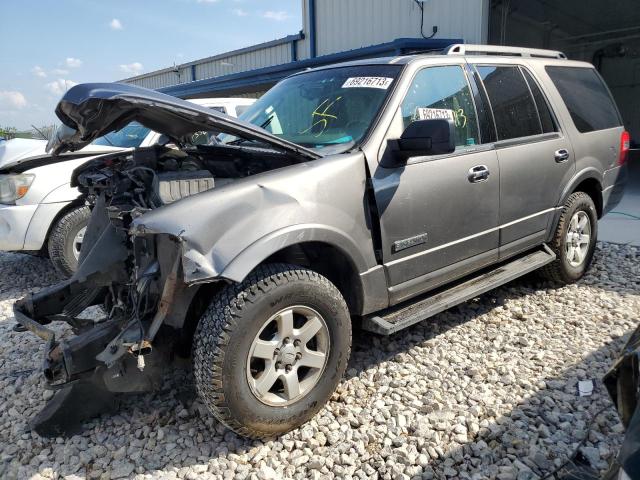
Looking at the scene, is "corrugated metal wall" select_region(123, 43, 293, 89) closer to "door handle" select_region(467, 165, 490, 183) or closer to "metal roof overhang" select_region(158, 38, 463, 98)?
"metal roof overhang" select_region(158, 38, 463, 98)

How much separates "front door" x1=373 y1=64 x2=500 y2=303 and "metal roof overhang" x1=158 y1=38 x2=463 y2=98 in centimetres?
650

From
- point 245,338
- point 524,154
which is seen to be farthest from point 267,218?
point 524,154

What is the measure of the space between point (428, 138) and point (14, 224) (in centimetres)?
409

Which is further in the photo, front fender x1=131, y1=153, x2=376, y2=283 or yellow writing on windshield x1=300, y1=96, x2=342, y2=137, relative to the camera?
yellow writing on windshield x1=300, y1=96, x2=342, y2=137

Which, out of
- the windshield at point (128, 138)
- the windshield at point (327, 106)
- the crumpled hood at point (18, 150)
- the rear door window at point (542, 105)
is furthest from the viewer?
the windshield at point (128, 138)

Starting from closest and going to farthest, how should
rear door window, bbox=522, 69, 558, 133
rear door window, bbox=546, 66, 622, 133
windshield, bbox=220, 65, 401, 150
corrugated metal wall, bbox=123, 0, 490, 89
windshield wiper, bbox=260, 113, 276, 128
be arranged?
windshield, bbox=220, 65, 401, 150 → windshield wiper, bbox=260, 113, 276, 128 → rear door window, bbox=522, 69, 558, 133 → rear door window, bbox=546, 66, 622, 133 → corrugated metal wall, bbox=123, 0, 490, 89

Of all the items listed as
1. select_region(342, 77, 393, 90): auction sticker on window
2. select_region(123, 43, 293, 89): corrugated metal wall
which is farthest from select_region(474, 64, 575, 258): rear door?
select_region(123, 43, 293, 89): corrugated metal wall

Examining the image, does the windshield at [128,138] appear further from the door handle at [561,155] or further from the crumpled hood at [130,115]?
the door handle at [561,155]

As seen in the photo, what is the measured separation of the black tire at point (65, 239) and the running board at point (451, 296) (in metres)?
3.37

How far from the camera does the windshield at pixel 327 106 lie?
10.6 ft

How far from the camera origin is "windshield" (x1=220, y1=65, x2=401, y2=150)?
3225mm

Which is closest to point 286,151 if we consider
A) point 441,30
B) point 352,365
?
point 352,365

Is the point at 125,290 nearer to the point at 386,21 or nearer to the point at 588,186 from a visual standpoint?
the point at 588,186

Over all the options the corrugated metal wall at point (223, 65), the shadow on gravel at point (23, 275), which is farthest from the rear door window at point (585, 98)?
the corrugated metal wall at point (223, 65)
